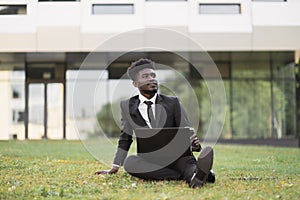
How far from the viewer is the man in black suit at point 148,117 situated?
7.55 metres

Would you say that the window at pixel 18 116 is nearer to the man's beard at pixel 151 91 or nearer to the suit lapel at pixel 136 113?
the suit lapel at pixel 136 113

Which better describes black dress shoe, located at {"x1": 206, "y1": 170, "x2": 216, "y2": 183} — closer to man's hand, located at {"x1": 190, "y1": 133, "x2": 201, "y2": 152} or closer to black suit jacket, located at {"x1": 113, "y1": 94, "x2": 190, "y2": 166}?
man's hand, located at {"x1": 190, "y1": 133, "x2": 201, "y2": 152}

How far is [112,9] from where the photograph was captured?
23.2 meters

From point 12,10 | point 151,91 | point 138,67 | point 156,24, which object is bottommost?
point 151,91

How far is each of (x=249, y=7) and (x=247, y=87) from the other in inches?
179

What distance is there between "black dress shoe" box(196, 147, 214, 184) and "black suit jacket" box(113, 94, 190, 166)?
101cm

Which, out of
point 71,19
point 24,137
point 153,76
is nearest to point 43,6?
point 71,19

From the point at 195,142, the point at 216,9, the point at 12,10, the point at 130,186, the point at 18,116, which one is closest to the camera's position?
the point at 130,186

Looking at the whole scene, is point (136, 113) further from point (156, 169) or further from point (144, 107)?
point (156, 169)

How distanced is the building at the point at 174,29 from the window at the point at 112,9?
0.04m

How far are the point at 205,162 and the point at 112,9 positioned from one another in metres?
17.4

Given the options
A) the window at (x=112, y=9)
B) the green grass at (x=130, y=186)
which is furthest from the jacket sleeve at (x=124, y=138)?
the window at (x=112, y=9)

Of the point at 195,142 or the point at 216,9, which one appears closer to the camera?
the point at 195,142

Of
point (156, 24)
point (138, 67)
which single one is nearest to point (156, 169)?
point (138, 67)
